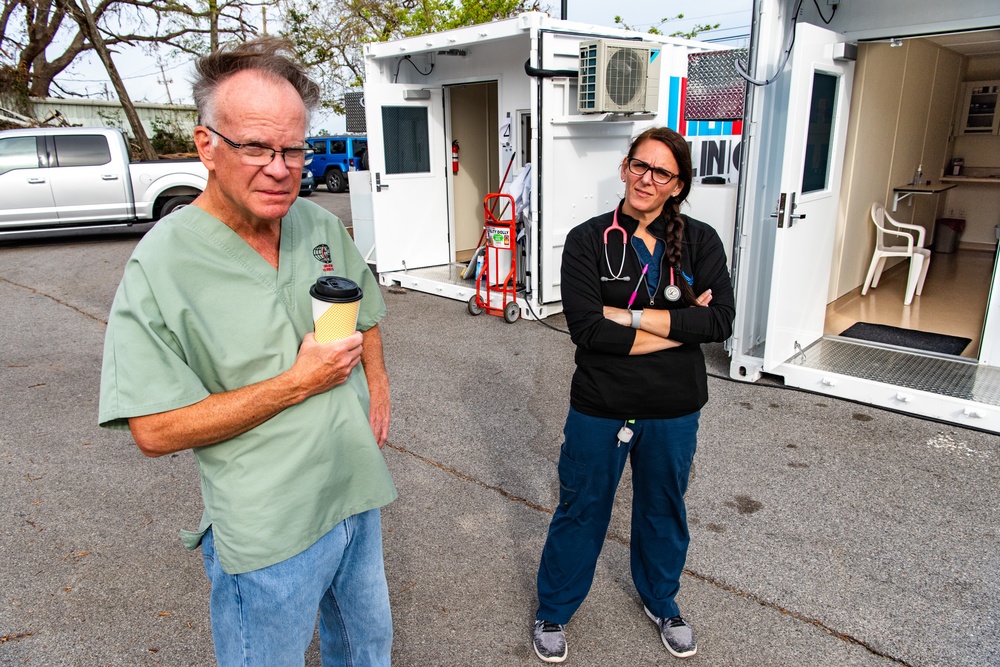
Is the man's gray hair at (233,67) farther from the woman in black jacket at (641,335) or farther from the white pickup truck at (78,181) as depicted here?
the white pickup truck at (78,181)

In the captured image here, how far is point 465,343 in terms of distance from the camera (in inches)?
252

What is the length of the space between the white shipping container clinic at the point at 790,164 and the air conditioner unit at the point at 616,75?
256 millimetres

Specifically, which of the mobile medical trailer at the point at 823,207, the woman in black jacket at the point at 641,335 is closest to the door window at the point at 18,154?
the mobile medical trailer at the point at 823,207

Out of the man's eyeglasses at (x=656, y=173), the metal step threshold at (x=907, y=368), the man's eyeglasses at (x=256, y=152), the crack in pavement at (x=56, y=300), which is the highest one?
the man's eyeglasses at (x=256, y=152)

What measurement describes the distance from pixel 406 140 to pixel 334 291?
7411mm

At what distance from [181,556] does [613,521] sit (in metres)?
2.04

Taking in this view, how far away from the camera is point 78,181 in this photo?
38.3 ft

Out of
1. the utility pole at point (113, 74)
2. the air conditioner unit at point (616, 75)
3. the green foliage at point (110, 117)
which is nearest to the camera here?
the air conditioner unit at point (616, 75)

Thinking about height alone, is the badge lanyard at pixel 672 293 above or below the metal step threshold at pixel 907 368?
above

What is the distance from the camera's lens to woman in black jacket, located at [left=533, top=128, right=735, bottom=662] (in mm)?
2275

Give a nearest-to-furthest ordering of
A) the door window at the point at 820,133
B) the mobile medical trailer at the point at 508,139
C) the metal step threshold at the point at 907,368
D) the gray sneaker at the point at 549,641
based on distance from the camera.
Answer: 1. the gray sneaker at the point at 549,641
2. the metal step threshold at the point at 907,368
3. the door window at the point at 820,133
4. the mobile medical trailer at the point at 508,139

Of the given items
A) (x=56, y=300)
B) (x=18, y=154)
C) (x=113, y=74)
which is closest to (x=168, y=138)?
(x=113, y=74)

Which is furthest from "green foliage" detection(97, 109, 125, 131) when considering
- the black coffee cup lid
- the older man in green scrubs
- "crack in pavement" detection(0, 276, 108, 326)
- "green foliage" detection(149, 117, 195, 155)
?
the black coffee cup lid

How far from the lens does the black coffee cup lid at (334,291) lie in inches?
57.7
